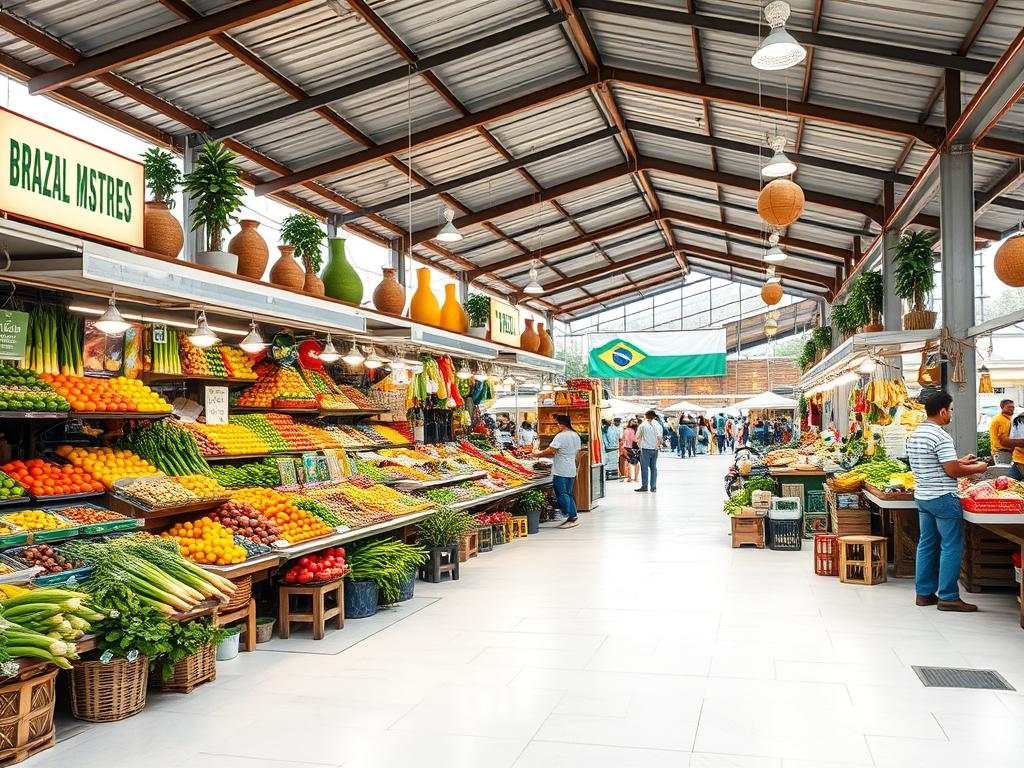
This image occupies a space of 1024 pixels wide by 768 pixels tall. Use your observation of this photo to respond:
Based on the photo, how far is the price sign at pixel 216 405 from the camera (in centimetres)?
709

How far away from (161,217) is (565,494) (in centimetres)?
767

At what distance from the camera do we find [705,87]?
9734 mm

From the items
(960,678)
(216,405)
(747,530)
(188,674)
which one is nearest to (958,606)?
(960,678)

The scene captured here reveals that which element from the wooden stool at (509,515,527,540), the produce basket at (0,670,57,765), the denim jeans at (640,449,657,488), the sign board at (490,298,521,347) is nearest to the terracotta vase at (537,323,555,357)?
the sign board at (490,298,521,347)

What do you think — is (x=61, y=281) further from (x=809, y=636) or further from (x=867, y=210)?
(x=867, y=210)

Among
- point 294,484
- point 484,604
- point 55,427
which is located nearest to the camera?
point 55,427

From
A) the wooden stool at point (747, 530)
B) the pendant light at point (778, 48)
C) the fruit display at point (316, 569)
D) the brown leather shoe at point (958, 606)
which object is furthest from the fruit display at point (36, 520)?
the wooden stool at point (747, 530)

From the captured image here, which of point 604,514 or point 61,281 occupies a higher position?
point 61,281

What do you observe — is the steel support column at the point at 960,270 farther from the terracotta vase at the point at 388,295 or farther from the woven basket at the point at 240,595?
the woven basket at the point at 240,595

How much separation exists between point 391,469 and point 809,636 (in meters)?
4.66

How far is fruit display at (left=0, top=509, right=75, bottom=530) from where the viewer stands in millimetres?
4586

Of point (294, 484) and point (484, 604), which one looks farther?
point (294, 484)

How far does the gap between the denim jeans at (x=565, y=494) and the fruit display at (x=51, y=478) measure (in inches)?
289

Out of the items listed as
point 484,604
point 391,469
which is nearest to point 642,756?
point 484,604
